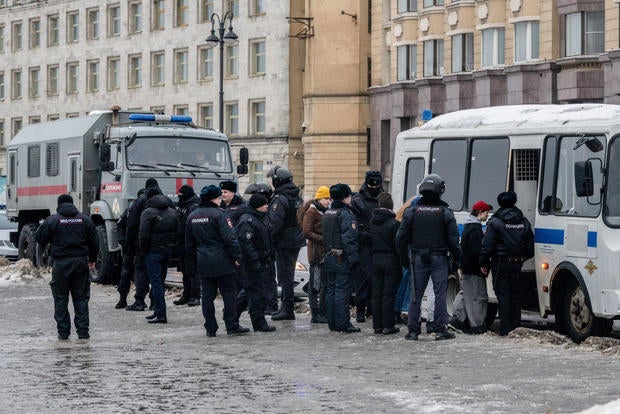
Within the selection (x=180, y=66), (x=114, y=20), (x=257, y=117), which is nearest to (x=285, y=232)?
(x=257, y=117)

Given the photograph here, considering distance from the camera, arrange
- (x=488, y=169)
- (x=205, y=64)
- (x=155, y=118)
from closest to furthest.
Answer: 1. (x=488, y=169)
2. (x=155, y=118)
3. (x=205, y=64)

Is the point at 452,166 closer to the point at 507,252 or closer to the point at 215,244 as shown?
the point at 507,252

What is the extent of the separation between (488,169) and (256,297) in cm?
338

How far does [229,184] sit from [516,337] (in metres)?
4.62

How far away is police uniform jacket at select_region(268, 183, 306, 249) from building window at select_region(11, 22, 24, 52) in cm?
7734

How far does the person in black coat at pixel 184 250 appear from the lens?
77.8 feet

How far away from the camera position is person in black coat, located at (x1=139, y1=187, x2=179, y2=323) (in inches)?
837

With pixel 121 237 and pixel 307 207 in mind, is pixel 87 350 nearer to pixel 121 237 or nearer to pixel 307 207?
pixel 307 207

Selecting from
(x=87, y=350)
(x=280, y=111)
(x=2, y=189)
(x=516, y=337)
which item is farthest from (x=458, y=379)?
(x=280, y=111)

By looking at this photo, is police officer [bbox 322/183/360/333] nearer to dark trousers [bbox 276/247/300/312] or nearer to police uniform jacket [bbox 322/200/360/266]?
police uniform jacket [bbox 322/200/360/266]

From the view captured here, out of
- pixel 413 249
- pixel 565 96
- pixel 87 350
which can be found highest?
pixel 565 96

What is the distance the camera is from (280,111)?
7588 cm

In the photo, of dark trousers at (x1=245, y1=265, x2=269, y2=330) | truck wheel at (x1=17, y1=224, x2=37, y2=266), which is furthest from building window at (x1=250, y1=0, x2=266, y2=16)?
dark trousers at (x1=245, y1=265, x2=269, y2=330)

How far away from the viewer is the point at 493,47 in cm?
5528
